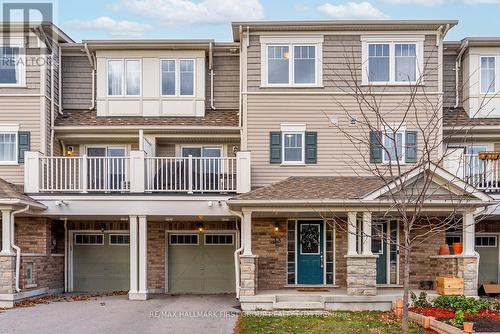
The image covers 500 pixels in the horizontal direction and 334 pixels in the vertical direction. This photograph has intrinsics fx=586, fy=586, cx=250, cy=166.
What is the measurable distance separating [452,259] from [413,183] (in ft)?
8.28

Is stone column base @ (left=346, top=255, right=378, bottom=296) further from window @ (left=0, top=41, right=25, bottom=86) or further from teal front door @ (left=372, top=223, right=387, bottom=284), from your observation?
window @ (left=0, top=41, right=25, bottom=86)

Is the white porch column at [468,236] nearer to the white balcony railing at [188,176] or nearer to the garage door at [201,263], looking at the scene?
the white balcony railing at [188,176]

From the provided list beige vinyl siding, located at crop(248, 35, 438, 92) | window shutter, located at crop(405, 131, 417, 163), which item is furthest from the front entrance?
beige vinyl siding, located at crop(248, 35, 438, 92)

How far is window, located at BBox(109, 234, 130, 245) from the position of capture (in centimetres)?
1836

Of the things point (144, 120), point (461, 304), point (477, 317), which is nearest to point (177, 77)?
point (144, 120)

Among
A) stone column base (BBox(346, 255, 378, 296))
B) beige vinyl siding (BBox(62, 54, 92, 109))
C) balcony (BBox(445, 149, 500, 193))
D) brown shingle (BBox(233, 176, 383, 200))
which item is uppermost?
beige vinyl siding (BBox(62, 54, 92, 109))

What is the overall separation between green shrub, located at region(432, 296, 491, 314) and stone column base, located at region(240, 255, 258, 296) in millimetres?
4245

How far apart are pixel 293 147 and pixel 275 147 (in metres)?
0.53

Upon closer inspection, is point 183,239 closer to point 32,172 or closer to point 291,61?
point 32,172

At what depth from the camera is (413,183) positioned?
13.7 metres

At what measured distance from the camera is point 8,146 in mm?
17109

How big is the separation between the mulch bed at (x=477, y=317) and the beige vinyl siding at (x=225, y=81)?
28.5 ft

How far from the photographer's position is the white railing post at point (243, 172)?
15688 millimetres

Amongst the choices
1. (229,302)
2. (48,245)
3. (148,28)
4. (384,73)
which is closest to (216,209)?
(229,302)
